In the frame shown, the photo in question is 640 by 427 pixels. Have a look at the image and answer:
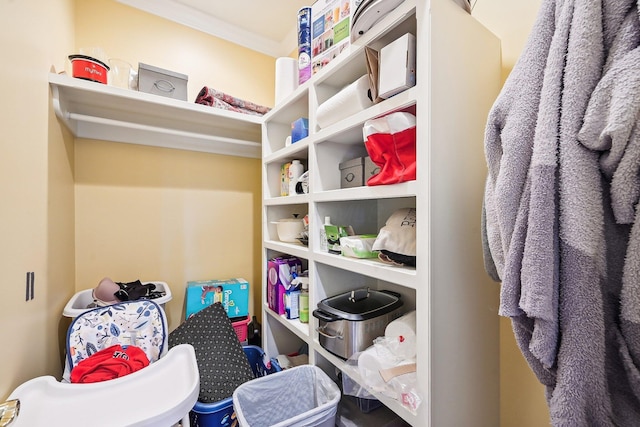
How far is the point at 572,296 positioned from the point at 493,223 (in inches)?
7.6

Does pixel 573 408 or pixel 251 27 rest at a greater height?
pixel 251 27

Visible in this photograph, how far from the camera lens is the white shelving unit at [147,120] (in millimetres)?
1228

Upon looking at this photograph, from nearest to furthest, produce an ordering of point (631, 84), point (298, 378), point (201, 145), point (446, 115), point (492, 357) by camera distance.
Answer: point (631, 84)
point (446, 115)
point (492, 357)
point (298, 378)
point (201, 145)

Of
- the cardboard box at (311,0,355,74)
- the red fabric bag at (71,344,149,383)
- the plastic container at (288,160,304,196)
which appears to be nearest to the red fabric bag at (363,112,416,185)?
the cardboard box at (311,0,355,74)

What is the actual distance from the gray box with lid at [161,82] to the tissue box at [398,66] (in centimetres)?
118

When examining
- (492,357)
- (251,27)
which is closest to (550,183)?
A: (492,357)

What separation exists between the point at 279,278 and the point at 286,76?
1.11 m

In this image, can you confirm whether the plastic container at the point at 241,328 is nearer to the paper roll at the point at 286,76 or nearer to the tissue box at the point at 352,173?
the tissue box at the point at 352,173

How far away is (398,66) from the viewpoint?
773 mm

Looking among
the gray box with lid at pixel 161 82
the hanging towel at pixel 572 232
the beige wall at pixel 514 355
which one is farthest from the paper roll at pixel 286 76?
the hanging towel at pixel 572 232

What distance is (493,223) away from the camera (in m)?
0.61

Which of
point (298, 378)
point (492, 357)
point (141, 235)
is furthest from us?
point (141, 235)

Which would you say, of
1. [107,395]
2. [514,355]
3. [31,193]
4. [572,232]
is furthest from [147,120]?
[514,355]

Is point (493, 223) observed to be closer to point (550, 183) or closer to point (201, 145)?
point (550, 183)
